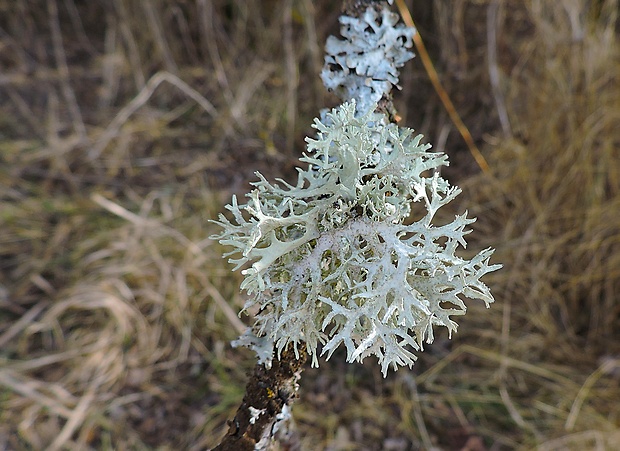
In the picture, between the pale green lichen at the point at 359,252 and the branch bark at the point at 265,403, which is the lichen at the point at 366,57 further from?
the branch bark at the point at 265,403

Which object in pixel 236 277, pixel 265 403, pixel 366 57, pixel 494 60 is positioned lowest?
pixel 265 403

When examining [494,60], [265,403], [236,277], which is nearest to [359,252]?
[265,403]

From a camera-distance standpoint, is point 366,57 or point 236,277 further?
point 236,277

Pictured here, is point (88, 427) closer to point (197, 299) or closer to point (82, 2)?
point (197, 299)

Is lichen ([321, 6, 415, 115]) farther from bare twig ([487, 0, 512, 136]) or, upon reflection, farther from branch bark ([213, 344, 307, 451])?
bare twig ([487, 0, 512, 136])

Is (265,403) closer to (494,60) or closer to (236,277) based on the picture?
(236,277)

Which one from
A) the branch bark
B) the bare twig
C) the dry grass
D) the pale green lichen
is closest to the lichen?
the pale green lichen

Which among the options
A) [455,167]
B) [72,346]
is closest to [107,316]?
[72,346]
